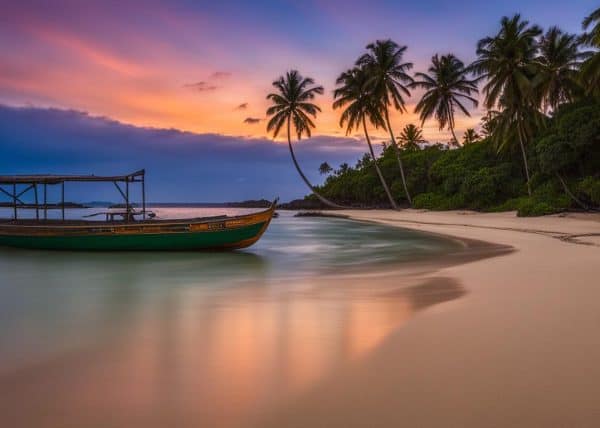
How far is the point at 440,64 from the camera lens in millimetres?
34375

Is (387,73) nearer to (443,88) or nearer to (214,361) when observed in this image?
(443,88)

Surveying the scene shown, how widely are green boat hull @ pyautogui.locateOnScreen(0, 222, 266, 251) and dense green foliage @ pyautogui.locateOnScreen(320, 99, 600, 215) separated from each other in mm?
15088

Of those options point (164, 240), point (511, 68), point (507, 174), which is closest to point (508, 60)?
point (511, 68)

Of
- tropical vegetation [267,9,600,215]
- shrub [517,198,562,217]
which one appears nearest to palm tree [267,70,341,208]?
tropical vegetation [267,9,600,215]

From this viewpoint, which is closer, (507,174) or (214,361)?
(214,361)

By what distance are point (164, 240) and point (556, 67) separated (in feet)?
77.3

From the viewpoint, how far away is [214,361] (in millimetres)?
3947

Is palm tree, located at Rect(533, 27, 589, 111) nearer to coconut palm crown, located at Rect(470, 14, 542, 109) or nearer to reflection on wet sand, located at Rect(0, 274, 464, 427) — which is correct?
coconut palm crown, located at Rect(470, 14, 542, 109)

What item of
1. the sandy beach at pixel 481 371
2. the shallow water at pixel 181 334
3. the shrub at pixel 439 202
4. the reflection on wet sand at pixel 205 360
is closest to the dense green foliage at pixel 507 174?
the shrub at pixel 439 202

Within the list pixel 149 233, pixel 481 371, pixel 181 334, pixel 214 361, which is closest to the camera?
pixel 481 371

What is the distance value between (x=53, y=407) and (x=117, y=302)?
3853 millimetres

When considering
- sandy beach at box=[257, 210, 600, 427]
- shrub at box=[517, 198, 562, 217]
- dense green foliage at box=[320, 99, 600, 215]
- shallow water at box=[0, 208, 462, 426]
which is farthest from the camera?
shrub at box=[517, 198, 562, 217]

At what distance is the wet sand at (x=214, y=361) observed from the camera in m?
2.99

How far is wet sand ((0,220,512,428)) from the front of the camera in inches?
118
